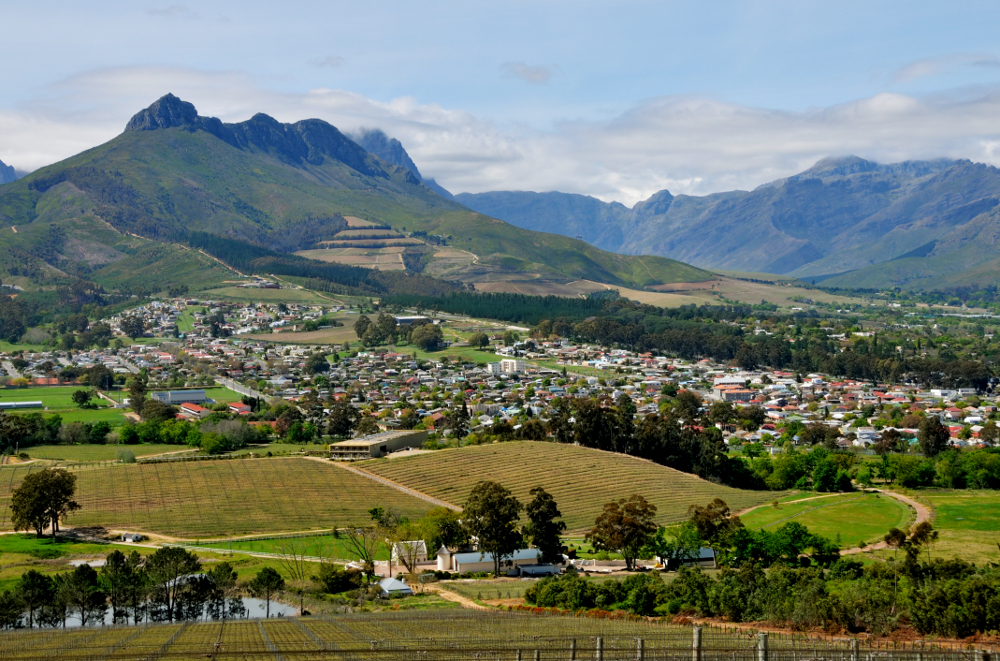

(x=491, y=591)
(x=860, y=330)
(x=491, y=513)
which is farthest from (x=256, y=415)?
(x=860, y=330)

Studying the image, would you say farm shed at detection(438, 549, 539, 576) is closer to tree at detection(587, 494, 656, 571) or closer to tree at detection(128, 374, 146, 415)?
tree at detection(587, 494, 656, 571)

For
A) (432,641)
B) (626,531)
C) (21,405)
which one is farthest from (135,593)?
(21,405)

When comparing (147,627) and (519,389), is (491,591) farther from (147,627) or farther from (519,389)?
(519,389)

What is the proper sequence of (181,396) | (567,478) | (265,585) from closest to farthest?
1. (265,585)
2. (567,478)
3. (181,396)

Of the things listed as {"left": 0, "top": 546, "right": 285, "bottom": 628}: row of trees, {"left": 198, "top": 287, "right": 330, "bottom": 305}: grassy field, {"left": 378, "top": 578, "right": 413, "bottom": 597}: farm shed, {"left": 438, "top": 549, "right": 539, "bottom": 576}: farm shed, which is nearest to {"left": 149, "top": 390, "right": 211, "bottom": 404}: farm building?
{"left": 438, "top": 549, "right": 539, "bottom": 576}: farm shed

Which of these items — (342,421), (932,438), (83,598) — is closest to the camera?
(83,598)

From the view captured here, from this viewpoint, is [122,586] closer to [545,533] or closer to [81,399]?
[545,533]
